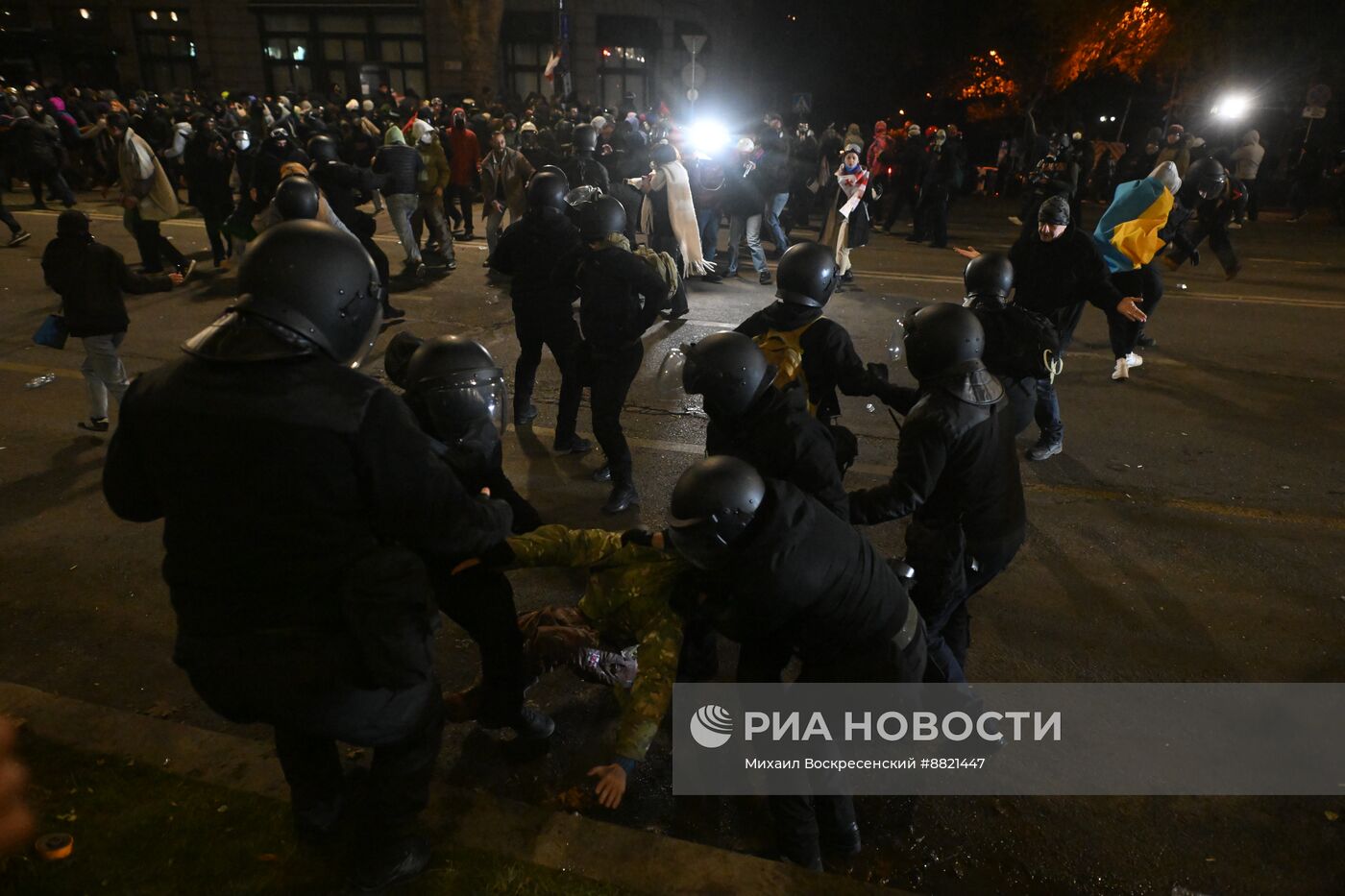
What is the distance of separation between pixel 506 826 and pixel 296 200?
5768 millimetres

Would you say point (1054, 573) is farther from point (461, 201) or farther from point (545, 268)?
point (461, 201)

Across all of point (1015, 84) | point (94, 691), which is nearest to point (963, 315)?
point (94, 691)

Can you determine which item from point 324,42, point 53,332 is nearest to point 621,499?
point 53,332

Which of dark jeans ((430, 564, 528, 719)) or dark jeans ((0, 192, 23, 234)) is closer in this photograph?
dark jeans ((430, 564, 528, 719))

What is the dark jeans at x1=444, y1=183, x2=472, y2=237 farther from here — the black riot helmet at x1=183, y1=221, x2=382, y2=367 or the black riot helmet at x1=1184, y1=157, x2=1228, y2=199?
the black riot helmet at x1=183, y1=221, x2=382, y2=367

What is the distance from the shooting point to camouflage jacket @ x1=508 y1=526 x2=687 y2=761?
265 cm

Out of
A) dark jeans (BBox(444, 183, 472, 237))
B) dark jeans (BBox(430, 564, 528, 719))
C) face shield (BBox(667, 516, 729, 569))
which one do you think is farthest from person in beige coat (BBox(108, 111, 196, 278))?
face shield (BBox(667, 516, 729, 569))

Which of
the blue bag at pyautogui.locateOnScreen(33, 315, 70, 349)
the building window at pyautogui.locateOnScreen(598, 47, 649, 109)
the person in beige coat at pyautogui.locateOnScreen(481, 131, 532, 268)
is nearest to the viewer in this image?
the blue bag at pyautogui.locateOnScreen(33, 315, 70, 349)

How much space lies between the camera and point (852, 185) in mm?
10414

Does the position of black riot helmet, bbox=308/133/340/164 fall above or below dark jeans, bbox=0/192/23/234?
above

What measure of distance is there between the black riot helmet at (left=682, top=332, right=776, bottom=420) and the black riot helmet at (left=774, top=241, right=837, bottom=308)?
96cm

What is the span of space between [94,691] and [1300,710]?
16.7ft

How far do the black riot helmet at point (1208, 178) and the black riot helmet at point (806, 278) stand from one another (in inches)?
266

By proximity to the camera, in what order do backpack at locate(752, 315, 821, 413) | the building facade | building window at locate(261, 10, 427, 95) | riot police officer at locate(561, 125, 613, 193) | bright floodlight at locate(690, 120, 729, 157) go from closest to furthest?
backpack at locate(752, 315, 821, 413) → riot police officer at locate(561, 125, 613, 193) → bright floodlight at locate(690, 120, 729, 157) → the building facade → building window at locate(261, 10, 427, 95)
